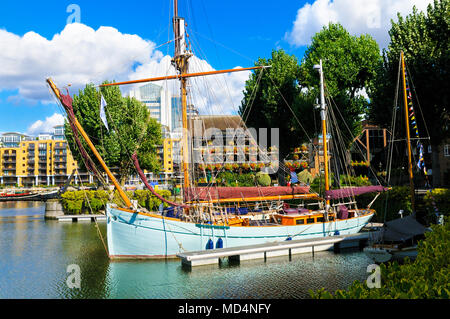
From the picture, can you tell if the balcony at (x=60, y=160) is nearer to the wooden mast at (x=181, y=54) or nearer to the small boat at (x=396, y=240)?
the wooden mast at (x=181, y=54)

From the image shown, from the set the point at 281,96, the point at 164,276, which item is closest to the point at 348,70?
the point at 281,96

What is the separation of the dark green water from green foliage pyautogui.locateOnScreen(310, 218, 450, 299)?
359 inches

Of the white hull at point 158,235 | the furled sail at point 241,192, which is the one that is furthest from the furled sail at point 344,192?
the white hull at point 158,235

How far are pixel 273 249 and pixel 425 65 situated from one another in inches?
946

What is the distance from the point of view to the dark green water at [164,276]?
59.4 ft

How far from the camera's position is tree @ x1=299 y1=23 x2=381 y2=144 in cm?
4653

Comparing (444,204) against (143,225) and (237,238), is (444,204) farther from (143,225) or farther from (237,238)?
(143,225)

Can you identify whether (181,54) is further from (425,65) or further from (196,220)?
(425,65)

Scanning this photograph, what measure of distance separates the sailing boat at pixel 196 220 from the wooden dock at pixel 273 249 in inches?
48.4

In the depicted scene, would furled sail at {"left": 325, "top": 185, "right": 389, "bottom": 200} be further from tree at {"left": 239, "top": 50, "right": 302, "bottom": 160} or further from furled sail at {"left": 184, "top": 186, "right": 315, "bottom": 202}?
tree at {"left": 239, "top": 50, "right": 302, "bottom": 160}

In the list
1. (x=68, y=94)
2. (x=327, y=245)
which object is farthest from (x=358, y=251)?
(x=68, y=94)

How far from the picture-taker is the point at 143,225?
24.2 m

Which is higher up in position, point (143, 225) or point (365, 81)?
point (365, 81)
